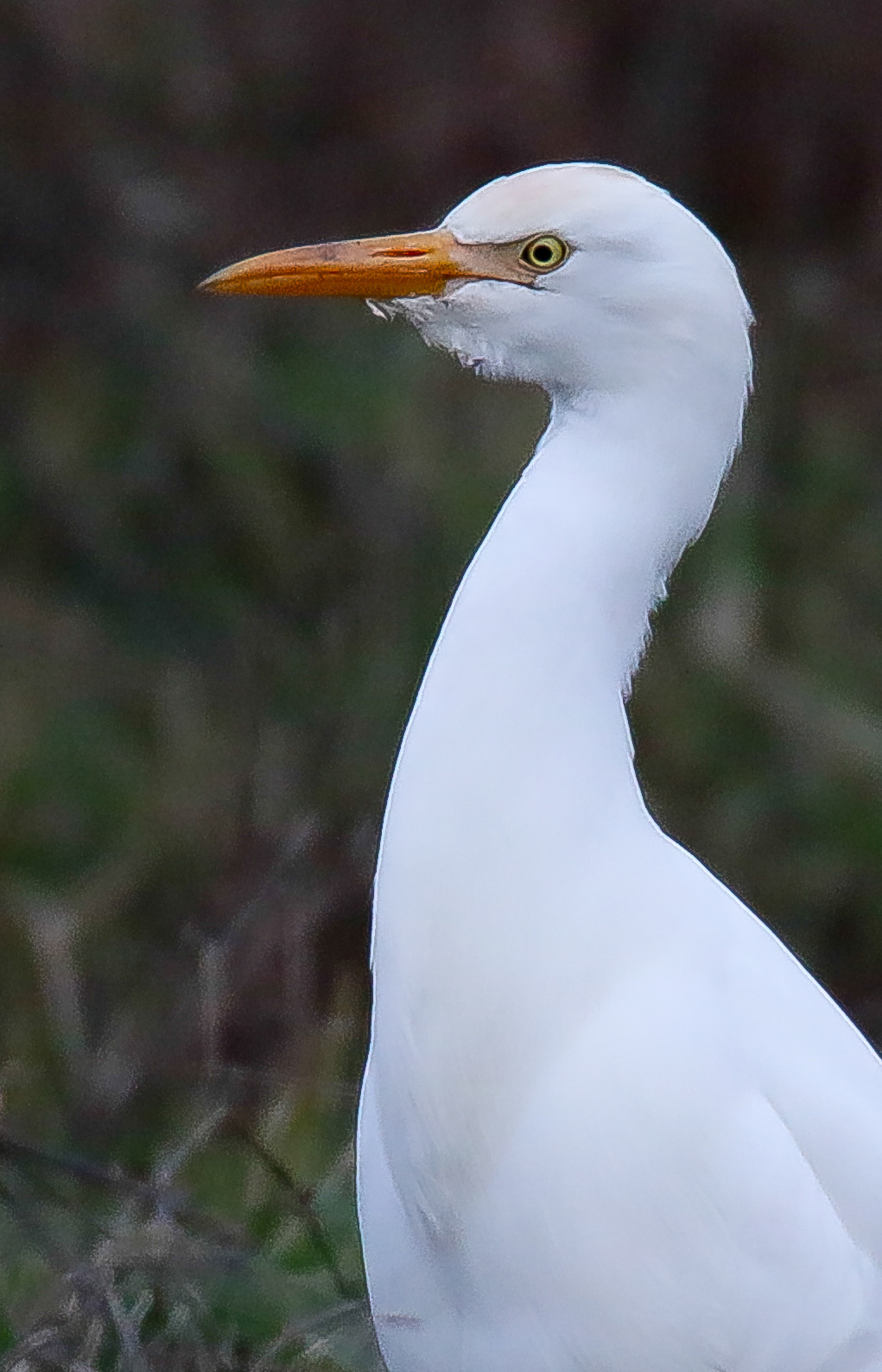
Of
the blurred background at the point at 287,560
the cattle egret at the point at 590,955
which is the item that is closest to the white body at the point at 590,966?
the cattle egret at the point at 590,955

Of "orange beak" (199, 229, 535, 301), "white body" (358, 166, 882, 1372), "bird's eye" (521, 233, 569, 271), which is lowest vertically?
"white body" (358, 166, 882, 1372)

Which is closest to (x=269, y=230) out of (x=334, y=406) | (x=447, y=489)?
(x=334, y=406)

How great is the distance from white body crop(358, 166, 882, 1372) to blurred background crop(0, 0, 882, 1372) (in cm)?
44

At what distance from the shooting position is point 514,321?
2172 mm

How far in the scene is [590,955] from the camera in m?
2.11

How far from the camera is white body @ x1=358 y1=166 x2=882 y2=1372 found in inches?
82.2

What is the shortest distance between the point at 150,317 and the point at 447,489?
112 centimetres

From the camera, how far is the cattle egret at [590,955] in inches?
82.2

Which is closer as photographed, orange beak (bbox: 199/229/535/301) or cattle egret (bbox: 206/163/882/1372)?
cattle egret (bbox: 206/163/882/1372)

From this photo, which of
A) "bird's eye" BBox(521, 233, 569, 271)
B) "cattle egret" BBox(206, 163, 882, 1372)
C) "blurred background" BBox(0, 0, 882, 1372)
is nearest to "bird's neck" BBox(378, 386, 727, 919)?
"cattle egret" BBox(206, 163, 882, 1372)

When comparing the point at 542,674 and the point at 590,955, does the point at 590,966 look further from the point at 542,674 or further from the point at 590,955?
the point at 542,674

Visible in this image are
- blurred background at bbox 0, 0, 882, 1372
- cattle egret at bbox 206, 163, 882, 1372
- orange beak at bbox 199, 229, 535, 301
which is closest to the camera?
cattle egret at bbox 206, 163, 882, 1372

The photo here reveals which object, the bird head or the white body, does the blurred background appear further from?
the bird head

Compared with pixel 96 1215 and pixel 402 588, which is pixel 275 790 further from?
pixel 96 1215
